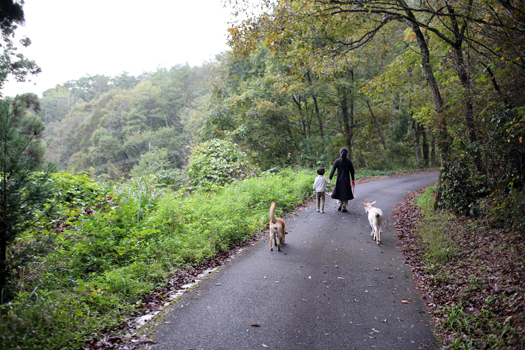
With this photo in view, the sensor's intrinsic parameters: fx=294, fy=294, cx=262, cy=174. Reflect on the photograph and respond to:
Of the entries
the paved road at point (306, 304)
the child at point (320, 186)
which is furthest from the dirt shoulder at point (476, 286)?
the child at point (320, 186)

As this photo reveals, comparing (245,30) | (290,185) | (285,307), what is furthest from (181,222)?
(290,185)

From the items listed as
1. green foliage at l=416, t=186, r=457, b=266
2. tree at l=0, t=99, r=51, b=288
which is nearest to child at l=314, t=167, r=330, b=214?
green foliage at l=416, t=186, r=457, b=266

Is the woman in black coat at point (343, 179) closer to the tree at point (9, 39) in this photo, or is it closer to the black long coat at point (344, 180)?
the black long coat at point (344, 180)

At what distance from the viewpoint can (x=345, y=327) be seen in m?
3.98

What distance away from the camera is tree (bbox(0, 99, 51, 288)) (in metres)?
3.37

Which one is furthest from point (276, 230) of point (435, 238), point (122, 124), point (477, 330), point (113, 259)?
point (122, 124)

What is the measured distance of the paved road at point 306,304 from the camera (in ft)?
12.1

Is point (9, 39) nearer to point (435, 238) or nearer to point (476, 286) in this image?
point (476, 286)

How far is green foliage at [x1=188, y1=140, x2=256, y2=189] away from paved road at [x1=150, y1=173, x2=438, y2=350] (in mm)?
6615

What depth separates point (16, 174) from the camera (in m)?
3.48

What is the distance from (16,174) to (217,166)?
1054cm

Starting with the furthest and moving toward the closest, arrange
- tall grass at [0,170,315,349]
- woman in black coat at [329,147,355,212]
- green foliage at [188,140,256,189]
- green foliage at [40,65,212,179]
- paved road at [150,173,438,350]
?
1. green foliage at [40,65,212,179]
2. green foliage at [188,140,256,189]
3. woman in black coat at [329,147,355,212]
4. paved road at [150,173,438,350]
5. tall grass at [0,170,315,349]

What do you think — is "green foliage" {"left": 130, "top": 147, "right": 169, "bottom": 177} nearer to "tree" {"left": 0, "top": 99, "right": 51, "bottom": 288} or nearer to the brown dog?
the brown dog

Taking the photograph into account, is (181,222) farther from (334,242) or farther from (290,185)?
(290,185)
